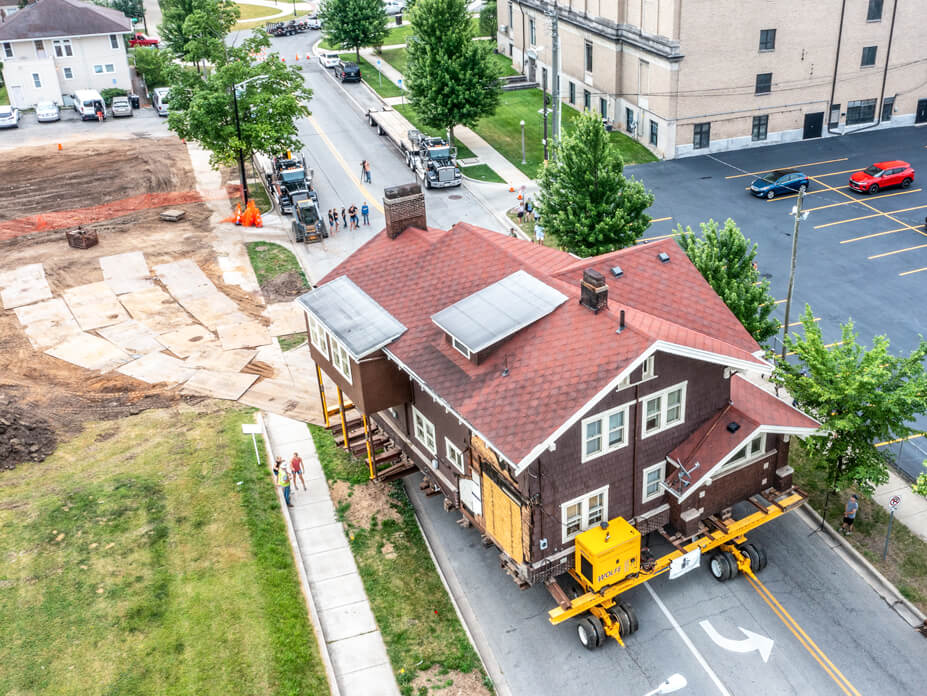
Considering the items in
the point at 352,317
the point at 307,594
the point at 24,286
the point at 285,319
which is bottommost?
the point at 307,594

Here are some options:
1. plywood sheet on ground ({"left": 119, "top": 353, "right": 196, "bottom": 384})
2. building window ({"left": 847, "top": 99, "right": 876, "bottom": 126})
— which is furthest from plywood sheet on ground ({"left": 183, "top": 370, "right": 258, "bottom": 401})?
building window ({"left": 847, "top": 99, "right": 876, "bottom": 126})

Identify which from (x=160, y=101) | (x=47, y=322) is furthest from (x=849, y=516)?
(x=160, y=101)

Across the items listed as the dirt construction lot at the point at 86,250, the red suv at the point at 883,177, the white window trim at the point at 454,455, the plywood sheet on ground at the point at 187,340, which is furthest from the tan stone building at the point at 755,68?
the white window trim at the point at 454,455

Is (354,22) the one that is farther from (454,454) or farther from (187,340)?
(454,454)

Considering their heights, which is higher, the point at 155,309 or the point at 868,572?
the point at 155,309

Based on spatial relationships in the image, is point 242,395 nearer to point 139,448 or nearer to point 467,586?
point 139,448

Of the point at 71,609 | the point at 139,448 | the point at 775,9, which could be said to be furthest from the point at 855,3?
the point at 71,609

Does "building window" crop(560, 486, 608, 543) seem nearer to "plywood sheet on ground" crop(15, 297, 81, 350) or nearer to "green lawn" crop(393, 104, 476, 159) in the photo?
"plywood sheet on ground" crop(15, 297, 81, 350)
